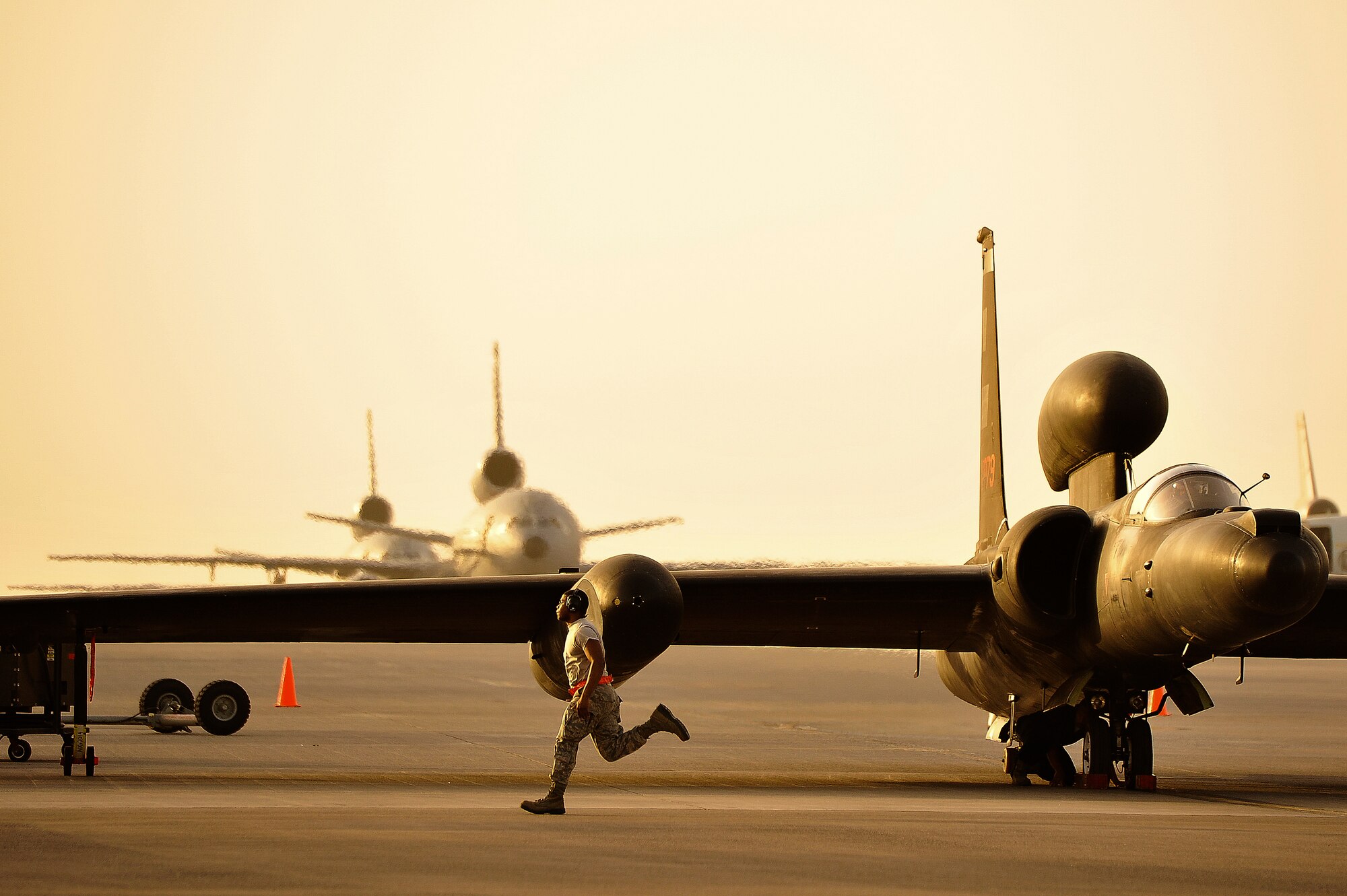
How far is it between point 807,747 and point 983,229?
654 centimetres

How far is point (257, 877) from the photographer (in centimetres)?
835

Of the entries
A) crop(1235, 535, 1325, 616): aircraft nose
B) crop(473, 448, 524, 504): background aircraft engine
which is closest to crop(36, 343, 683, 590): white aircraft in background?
crop(473, 448, 524, 504): background aircraft engine

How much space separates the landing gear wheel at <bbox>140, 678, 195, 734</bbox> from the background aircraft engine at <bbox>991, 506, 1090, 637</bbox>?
35.8ft

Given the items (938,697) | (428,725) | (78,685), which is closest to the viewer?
(78,685)

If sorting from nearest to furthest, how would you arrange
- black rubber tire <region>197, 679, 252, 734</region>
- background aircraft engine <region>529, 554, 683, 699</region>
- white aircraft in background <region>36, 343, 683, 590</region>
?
background aircraft engine <region>529, 554, 683, 699</region>, black rubber tire <region>197, 679, 252, 734</region>, white aircraft in background <region>36, 343, 683, 590</region>

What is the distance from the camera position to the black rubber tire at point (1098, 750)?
1554 cm

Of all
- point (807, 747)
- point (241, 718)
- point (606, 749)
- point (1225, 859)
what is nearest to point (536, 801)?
point (606, 749)

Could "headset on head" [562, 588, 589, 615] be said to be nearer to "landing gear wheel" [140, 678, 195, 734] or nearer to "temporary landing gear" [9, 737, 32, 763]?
"temporary landing gear" [9, 737, 32, 763]

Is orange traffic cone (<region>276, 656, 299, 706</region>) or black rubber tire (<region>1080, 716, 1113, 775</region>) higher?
black rubber tire (<region>1080, 716, 1113, 775</region>)

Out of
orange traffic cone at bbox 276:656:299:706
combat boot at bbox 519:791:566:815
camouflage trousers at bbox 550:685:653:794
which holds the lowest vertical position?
orange traffic cone at bbox 276:656:299:706

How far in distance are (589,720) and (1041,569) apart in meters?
5.49

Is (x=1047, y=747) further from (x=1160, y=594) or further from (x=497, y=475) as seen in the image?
(x=497, y=475)

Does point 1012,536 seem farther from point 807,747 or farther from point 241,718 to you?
point 241,718

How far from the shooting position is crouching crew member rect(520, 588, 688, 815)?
1162 centimetres
